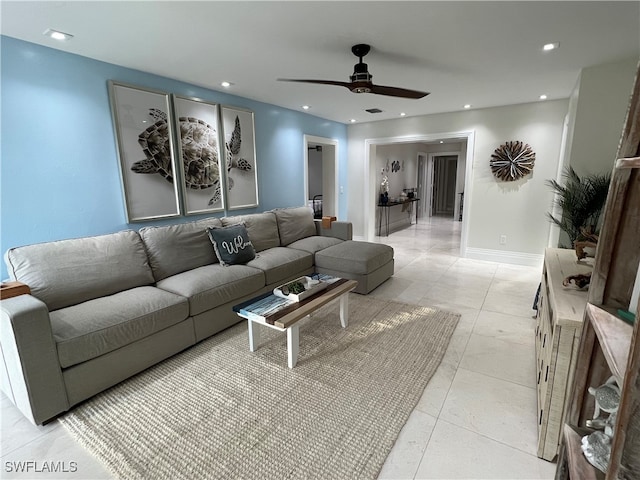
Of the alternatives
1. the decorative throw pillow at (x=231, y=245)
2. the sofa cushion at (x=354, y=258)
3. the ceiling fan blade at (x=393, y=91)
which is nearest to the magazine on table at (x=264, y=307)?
the decorative throw pillow at (x=231, y=245)

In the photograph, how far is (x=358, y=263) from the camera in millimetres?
3510

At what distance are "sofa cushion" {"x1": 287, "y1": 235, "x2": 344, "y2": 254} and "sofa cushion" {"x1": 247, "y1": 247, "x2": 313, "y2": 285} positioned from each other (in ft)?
0.46

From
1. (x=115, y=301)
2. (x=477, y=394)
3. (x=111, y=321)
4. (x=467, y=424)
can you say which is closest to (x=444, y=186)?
(x=477, y=394)

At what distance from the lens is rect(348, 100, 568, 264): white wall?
441cm

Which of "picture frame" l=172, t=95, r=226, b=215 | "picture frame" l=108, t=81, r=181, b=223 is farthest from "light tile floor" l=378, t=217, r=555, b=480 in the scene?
"picture frame" l=108, t=81, r=181, b=223

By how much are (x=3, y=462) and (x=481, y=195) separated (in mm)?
5626

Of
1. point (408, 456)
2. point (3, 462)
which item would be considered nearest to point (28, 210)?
point (3, 462)

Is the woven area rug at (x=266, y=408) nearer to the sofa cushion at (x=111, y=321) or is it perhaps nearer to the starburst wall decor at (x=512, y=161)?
the sofa cushion at (x=111, y=321)

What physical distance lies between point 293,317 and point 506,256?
4.14m

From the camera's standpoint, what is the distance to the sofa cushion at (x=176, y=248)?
9.24ft

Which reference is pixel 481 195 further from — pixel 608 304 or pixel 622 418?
pixel 622 418

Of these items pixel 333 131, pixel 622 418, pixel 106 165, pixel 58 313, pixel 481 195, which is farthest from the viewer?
pixel 333 131

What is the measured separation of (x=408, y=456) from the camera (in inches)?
61.1

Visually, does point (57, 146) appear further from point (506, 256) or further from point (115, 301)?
point (506, 256)
